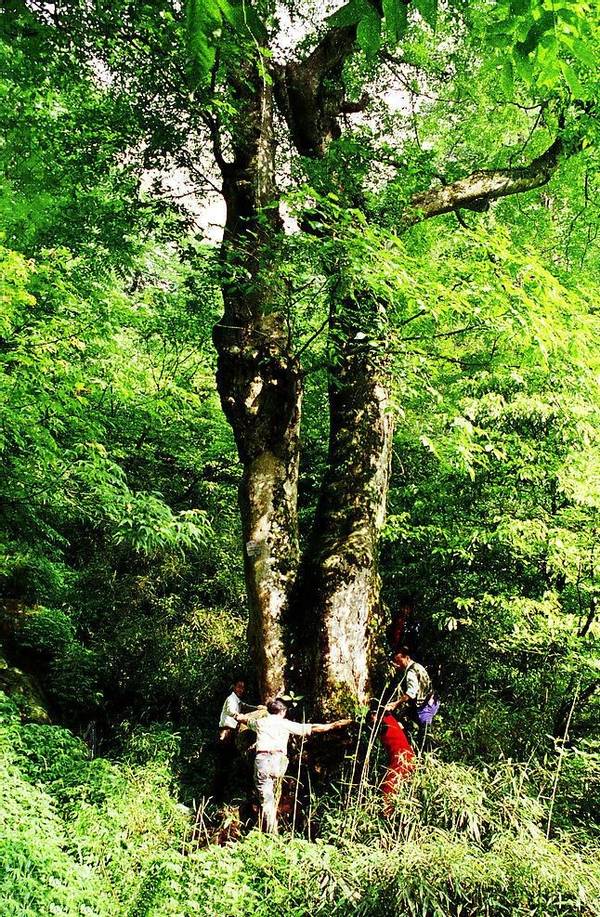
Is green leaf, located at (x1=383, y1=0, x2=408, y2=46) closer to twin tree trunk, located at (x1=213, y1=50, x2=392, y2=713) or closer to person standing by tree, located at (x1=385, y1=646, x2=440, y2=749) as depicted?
twin tree trunk, located at (x1=213, y1=50, x2=392, y2=713)

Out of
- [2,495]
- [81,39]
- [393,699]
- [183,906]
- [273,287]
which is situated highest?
[81,39]

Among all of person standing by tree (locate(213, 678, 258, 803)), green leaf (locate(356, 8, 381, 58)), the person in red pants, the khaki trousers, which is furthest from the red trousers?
green leaf (locate(356, 8, 381, 58))

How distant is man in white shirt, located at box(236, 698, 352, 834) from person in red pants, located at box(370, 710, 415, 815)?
18.3 inches

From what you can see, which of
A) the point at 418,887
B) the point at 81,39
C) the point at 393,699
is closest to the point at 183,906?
the point at 418,887

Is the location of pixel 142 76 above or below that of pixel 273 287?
above

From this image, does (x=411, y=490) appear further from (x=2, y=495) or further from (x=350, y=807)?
(x=2, y=495)

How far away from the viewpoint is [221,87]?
6.05 meters

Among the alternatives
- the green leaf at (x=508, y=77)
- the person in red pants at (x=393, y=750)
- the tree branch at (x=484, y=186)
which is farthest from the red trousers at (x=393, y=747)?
the tree branch at (x=484, y=186)

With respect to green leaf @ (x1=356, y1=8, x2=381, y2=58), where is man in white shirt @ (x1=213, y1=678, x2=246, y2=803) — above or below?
below

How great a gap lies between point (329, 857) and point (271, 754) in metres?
1.38

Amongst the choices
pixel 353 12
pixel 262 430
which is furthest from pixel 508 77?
pixel 262 430

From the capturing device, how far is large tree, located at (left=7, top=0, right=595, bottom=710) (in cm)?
500

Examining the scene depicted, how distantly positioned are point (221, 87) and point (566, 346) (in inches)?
157

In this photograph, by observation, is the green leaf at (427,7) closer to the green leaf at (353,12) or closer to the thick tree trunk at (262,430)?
the green leaf at (353,12)
